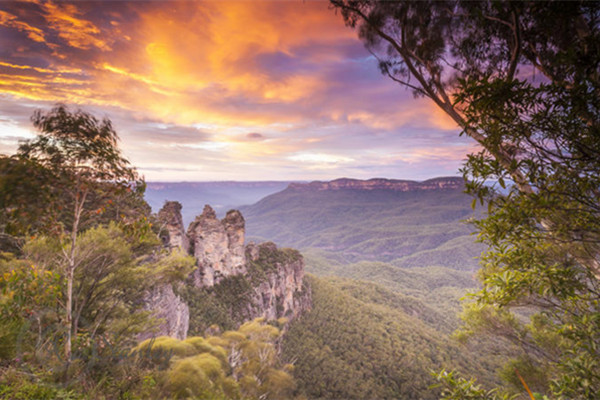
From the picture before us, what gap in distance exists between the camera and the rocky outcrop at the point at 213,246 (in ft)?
115

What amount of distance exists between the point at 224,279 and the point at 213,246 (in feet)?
Answer: 19.6

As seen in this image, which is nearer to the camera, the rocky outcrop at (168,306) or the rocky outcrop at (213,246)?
the rocky outcrop at (168,306)

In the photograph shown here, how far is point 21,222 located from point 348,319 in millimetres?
51935

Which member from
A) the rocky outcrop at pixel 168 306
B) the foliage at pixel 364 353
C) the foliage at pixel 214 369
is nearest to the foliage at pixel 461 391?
the foliage at pixel 214 369

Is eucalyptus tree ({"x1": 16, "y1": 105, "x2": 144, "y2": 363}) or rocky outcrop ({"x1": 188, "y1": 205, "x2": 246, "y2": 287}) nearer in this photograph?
eucalyptus tree ({"x1": 16, "y1": 105, "x2": 144, "y2": 363})

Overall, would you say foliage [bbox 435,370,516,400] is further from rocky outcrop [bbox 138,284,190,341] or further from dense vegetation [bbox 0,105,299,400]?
rocky outcrop [bbox 138,284,190,341]

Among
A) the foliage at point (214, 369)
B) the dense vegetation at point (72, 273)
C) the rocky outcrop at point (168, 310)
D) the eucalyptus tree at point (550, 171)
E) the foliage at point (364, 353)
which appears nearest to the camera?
the eucalyptus tree at point (550, 171)

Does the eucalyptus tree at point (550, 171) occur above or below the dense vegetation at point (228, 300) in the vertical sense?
above

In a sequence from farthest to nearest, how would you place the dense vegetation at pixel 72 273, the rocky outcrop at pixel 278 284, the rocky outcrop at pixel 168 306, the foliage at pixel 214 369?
the rocky outcrop at pixel 278 284
the rocky outcrop at pixel 168 306
the foliage at pixel 214 369
the dense vegetation at pixel 72 273

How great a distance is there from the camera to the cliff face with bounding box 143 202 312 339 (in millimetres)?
28142

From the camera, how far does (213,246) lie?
36.0m

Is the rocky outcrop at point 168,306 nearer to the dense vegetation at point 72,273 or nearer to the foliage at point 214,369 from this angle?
the foliage at point 214,369

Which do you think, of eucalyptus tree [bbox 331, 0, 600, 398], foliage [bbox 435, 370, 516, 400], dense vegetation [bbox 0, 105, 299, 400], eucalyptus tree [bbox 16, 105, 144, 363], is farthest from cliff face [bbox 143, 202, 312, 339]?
eucalyptus tree [bbox 331, 0, 600, 398]

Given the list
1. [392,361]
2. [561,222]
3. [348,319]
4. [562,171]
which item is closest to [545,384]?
[561,222]
